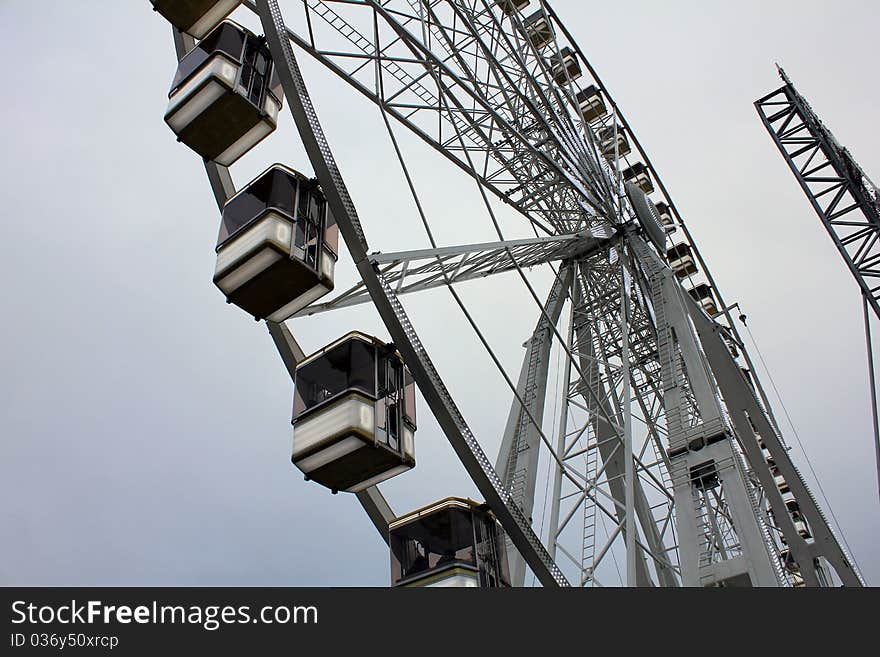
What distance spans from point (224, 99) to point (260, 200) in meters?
1.10

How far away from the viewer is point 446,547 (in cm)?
652

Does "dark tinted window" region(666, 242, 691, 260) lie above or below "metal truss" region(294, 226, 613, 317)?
above

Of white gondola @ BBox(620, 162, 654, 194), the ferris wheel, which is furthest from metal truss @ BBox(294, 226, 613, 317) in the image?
white gondola @ BBox(620, 162, 654, 194)

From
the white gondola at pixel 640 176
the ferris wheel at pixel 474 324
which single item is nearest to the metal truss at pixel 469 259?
the ferris wheel at pixel 474 324

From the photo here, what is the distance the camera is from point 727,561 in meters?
10.2

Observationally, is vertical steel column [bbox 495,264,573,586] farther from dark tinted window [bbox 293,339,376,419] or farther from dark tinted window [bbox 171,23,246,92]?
dark tinted window [bbox 171,23,246,92]

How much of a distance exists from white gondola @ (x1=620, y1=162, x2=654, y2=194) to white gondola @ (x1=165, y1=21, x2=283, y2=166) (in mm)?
14496

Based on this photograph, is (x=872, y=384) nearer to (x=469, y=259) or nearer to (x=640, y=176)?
(x=469, y=259)

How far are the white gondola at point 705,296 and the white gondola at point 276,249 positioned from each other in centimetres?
1759

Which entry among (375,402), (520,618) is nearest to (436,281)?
(375,402)

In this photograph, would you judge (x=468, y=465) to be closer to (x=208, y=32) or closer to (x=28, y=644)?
(x=28, y=644)

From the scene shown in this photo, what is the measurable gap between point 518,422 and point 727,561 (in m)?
3.46

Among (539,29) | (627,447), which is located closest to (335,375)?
(627,447)

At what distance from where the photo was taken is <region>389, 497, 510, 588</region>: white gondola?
21.0ft
